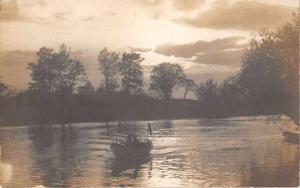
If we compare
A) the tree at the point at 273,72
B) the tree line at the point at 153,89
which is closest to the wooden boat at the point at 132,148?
the tree line at the point at 153,89

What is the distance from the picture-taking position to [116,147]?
3648 mm

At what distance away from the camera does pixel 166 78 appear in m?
3.67

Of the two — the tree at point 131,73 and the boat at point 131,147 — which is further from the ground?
the tree at point 131,73

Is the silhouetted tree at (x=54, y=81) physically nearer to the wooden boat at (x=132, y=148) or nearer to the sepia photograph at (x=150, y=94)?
the sepia photograph at (x=150, y=94)

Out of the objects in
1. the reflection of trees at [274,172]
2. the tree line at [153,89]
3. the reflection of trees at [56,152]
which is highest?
the tree line at [153,89]

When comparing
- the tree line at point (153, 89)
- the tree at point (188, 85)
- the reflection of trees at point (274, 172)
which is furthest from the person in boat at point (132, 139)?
the reflection of trees at point (274, 172)

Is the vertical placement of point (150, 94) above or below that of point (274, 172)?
above

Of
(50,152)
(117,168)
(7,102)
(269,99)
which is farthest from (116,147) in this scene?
(269,99)

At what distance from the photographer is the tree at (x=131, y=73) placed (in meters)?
3.67

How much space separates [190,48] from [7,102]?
51.7 inches

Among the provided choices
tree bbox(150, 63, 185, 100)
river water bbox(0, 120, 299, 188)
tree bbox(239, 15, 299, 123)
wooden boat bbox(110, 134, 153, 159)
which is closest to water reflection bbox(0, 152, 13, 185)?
river water bbox(0, 120, 299, 188)

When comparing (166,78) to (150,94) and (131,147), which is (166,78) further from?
(131,147)

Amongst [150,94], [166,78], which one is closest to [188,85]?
[166,78]

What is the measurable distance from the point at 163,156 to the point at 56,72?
0.95m
